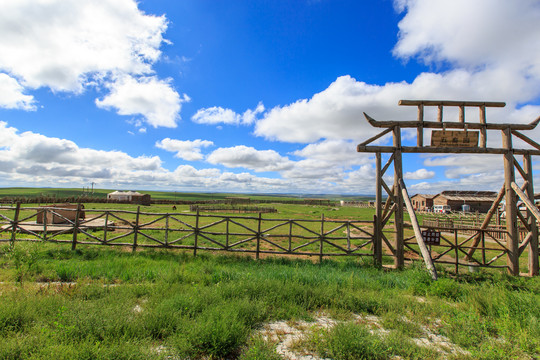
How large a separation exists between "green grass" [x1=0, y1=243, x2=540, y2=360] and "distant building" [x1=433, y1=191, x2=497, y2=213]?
58.0 meters

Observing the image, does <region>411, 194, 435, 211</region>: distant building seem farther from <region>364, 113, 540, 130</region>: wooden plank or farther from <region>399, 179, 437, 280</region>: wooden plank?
<region>399, 179, 437, 280</region>: wooden plank

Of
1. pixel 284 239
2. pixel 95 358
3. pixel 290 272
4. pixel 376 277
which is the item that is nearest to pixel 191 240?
pixel 284 239

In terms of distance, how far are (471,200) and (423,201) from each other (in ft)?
42.1

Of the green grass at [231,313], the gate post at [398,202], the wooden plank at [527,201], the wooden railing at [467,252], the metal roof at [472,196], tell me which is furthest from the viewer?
the metal roof at [472,196]

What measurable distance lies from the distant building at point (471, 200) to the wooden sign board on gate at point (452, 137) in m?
56.4

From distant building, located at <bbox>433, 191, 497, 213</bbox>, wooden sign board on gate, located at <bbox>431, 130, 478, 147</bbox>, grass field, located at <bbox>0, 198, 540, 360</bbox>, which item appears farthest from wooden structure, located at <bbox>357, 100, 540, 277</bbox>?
distant building, located at <bbox>433, 191, 497, 213</bbox>

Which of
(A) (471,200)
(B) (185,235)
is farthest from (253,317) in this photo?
(A) (471,200)

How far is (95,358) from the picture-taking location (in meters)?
2.81

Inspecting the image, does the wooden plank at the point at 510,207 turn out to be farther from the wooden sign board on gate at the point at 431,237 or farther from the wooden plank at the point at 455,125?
the wooden sign board on gate at the point at 431,237

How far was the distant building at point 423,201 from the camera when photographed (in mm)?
62506

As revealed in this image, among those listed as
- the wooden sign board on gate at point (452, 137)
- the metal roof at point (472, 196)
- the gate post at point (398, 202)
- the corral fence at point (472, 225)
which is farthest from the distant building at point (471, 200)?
the gate post at point (398, 202)

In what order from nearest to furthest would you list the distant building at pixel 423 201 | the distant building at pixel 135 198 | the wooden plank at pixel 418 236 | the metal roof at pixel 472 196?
1. the wooden plank at pixel 418 236
2. the metal roof at pixel 472 196
3. the distant building at pixel 423 201
4. the distant building at pixel 135 198

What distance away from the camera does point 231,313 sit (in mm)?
3736

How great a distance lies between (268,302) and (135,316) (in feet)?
7.15
